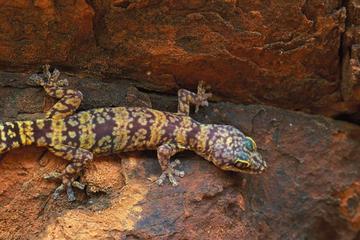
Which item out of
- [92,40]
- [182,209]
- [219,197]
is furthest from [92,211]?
[92,40]

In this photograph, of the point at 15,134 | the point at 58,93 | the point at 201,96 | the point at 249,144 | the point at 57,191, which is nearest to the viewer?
the point at 15,134

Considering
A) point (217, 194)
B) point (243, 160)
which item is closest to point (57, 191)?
point (217, 194)

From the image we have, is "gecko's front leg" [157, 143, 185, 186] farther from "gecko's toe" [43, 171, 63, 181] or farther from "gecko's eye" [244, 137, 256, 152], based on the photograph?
"gecko's toe" [43, 171, 63, 181]

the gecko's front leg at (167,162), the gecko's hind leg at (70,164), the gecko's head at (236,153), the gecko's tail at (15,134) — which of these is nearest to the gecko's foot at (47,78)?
the gecko's tail at (15,134)

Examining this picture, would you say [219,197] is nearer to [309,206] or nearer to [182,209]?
[182,209]

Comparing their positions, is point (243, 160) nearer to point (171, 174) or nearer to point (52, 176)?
point (171, 174)

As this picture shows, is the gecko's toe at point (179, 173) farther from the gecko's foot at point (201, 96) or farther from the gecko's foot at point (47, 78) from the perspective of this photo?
the gecko's foot at point (47, 78)
